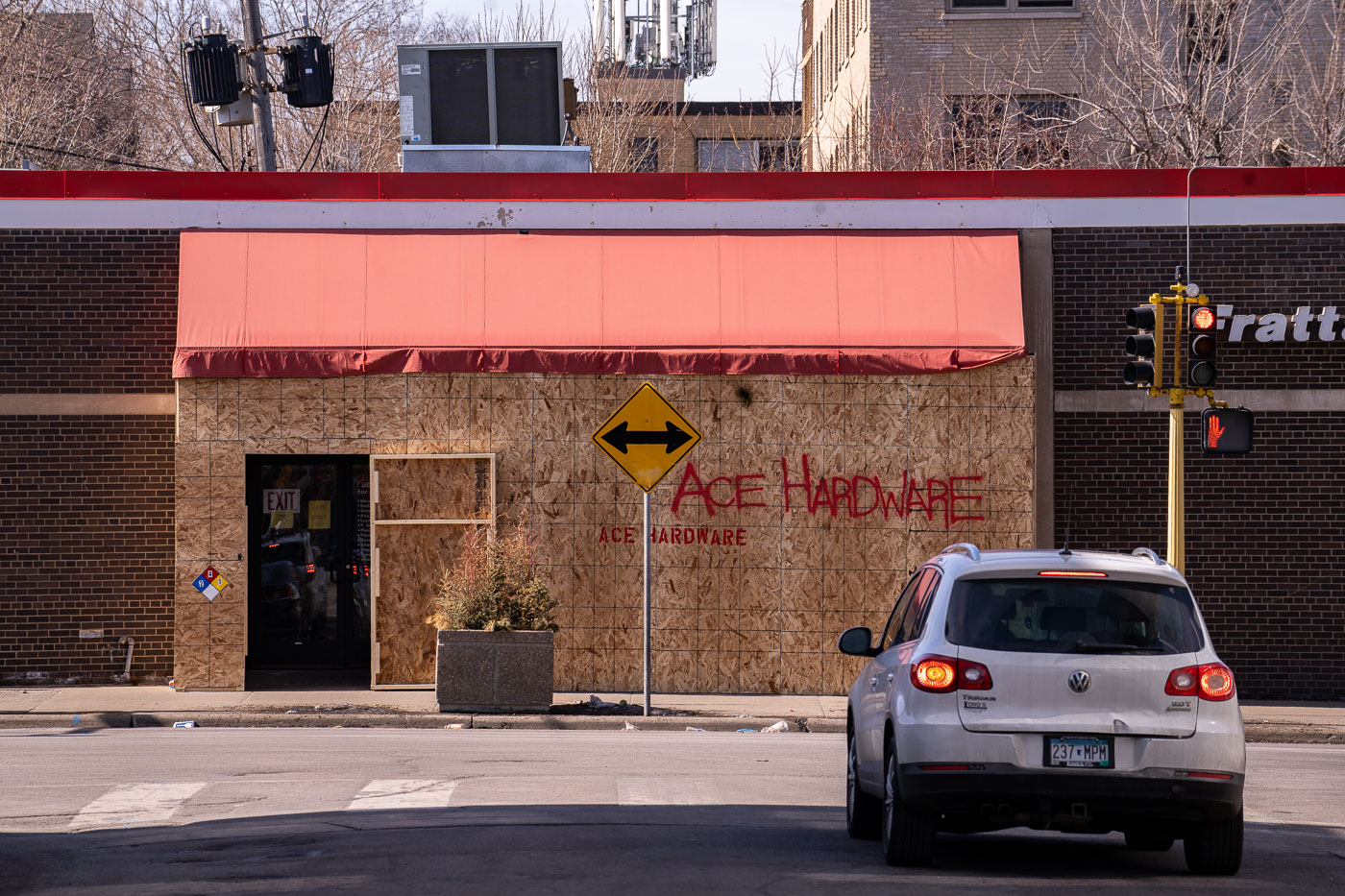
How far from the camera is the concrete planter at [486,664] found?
1705cm

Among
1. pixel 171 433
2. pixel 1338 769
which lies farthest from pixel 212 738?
pixel 1338 769

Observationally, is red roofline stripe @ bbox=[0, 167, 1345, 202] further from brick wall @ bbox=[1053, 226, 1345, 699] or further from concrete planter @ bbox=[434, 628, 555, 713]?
concrete planter @ bbox=[434, 628, 555, 713]

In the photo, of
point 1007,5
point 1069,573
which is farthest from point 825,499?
point 1007,5

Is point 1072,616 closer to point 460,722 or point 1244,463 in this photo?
point 460,722

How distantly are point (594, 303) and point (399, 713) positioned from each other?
503cm

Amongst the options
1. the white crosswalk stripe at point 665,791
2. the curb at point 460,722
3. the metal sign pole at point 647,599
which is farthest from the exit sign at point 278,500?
the white crosswalk stripe at point 665,791

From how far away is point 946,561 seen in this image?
29.7ft

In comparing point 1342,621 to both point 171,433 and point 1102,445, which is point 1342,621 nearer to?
point 1102,445

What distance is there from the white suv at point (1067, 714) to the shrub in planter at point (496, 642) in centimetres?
868

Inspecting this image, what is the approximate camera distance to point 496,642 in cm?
1706

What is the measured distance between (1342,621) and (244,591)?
1224 cm

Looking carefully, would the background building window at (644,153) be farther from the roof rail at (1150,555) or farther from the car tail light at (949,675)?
the car tail light at (949,675)

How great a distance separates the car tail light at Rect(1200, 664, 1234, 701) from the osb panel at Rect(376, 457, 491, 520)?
11.3 metres

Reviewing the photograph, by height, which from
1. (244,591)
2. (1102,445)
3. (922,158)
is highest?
(922,158)
